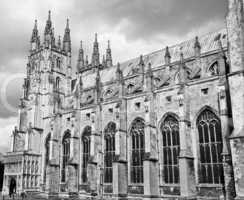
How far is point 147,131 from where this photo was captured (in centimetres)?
2989

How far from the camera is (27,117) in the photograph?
1975 inches

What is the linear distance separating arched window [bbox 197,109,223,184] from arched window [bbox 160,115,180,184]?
8.40ft

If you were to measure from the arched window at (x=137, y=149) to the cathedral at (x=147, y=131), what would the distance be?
10cm

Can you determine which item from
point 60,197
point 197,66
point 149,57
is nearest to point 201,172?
point 197,66

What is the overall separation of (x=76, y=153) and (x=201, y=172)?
676 inches

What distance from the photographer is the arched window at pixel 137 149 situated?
102 feet

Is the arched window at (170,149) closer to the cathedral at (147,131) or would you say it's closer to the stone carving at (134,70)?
the cathedral at (147,131)

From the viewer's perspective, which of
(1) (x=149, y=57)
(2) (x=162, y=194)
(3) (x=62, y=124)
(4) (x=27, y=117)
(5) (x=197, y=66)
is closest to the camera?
(2) (x=162, y=194)

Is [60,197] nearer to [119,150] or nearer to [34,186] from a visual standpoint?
[34,186]

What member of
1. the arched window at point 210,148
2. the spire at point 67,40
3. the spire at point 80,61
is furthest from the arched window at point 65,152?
the spire at point 80,61

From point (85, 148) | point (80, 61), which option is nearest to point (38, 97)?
point (80, 61)

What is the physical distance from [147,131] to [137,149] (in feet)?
10.1

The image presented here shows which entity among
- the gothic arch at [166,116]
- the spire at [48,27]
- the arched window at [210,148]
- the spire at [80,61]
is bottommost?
the arched window at [210,148]

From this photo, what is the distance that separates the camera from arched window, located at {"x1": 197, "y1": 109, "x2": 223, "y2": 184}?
2562 centimetres
